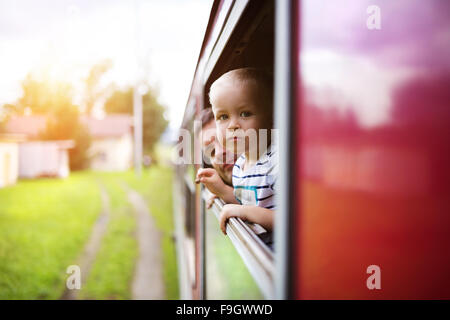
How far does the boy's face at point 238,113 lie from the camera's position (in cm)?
116

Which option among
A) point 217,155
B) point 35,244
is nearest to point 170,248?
point 35,244

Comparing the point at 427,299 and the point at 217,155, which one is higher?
the point at 217,155

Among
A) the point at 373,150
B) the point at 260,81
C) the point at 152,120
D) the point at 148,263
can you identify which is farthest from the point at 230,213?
the point at 152,120

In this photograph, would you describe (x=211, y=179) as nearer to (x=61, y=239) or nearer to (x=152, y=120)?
(x=61, y=239)

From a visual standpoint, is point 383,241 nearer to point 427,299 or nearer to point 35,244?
point 427,299

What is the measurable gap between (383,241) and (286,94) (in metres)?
0.34

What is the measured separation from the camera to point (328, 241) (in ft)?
1.99

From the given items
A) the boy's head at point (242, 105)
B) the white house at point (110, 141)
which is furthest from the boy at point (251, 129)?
the white house at point (110, 141)

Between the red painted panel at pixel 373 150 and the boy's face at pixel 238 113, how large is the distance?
0.51 meters

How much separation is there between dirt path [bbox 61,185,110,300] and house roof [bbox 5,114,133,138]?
957 cm

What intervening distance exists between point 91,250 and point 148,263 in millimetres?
2978

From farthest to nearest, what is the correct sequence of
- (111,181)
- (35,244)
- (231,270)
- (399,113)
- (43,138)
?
(111,181) < (43,138) < (231,270) < (35,244) < (399,113)

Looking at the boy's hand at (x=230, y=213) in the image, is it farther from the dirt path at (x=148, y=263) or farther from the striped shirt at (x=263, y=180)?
the dirt path at (x=148, y=263)

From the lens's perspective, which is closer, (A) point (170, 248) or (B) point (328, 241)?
(B) point (328, 241)
